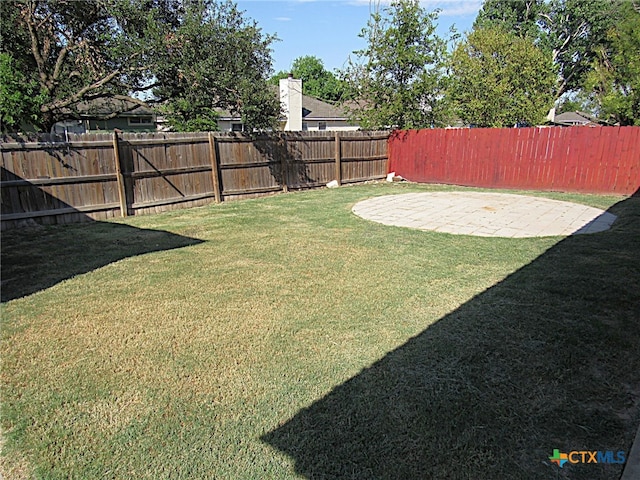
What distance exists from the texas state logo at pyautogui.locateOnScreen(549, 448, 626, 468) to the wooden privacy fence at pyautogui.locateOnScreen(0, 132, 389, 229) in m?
7.81

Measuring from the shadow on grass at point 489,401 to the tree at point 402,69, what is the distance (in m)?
12.0

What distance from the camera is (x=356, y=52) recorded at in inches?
572

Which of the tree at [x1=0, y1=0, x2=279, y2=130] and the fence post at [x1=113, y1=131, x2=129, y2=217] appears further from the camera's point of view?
the tree at [x1=0, y1=0, x2=279, y2=130]

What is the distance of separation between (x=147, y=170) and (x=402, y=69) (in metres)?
9.76

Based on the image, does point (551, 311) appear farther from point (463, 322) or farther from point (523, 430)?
point (523, 430)

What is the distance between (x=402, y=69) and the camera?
14.0m

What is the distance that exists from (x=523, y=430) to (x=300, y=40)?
1434 centimetres

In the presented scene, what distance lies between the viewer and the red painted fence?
912 cm

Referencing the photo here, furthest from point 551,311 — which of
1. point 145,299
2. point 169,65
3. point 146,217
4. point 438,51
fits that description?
point 438,51

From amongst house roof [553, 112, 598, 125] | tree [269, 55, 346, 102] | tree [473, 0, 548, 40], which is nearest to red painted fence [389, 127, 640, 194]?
tree [473, 0, 548, 40]

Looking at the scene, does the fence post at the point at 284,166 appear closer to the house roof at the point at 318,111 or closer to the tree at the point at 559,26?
the house roof at the point at 318,111

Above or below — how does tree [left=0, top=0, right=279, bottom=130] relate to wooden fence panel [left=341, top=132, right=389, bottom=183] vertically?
above

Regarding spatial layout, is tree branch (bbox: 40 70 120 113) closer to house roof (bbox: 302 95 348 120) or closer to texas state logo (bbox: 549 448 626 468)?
texas state logo (bbox: 549 448 626 468)

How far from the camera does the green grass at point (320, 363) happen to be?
6.16ft
